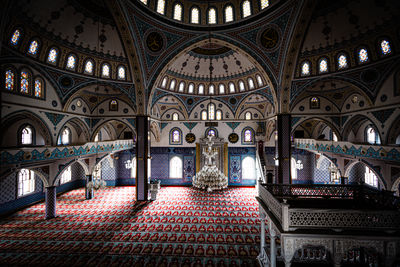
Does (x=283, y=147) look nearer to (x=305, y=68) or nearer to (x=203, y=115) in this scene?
(x=305, y=68)

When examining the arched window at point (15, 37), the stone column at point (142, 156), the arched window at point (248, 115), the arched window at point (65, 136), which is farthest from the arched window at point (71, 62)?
the arched window at point (248, 115)

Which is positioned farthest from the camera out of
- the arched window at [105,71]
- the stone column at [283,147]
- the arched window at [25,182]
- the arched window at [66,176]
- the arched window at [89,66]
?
the arched window at [66,176]

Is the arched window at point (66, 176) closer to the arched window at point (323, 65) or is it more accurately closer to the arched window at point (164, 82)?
the arched window at point (164, 82)

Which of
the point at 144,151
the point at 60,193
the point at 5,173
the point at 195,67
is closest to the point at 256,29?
the point at 195,67

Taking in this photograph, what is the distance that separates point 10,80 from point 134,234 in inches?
331

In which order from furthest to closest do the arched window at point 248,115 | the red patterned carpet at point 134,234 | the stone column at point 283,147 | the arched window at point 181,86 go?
1. the arched window at point 248,115
2. the arched window at point 181,86
3. the stone column at point 283,147
4. the red patterned carpet at point 134,234

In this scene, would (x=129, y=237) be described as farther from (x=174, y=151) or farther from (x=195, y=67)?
(x=195, y=67)

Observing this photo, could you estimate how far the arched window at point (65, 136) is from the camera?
1217 cm

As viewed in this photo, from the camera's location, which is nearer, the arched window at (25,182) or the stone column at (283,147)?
the stone column at (283,147)

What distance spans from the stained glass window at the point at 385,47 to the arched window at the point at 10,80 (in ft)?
52.7

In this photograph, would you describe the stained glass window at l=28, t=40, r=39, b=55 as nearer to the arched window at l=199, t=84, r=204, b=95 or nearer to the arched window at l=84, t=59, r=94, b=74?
the arched window at l=84, t=59, r=94, b=74

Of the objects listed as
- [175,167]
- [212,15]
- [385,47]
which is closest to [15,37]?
[212,15]

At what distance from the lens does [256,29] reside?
9.60 meters

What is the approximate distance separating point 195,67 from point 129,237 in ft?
38.3
